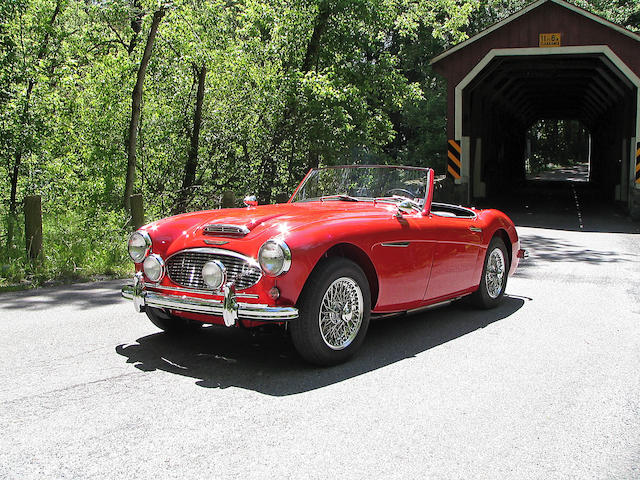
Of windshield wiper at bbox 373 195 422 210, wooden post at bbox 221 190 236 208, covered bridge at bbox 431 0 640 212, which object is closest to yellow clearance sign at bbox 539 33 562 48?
covered bridge at bbox 431 0 640 212

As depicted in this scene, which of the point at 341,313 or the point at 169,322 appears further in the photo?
the point at 169,322

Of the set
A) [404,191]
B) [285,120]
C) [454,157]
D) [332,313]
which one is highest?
[285,120]

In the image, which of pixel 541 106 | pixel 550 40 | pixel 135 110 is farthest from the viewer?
pixel 541 106

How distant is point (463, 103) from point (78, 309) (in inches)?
609

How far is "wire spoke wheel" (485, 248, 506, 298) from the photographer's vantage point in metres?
6.79

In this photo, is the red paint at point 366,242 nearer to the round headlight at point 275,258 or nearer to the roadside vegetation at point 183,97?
the round headlight at point 275,258

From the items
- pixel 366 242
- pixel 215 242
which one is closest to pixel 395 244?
pixel 366 242

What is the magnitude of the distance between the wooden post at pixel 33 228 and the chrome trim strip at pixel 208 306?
4.10 m

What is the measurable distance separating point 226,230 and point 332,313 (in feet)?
3.09

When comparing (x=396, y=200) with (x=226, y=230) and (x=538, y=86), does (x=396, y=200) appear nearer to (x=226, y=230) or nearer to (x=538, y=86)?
(x=226, y=230)

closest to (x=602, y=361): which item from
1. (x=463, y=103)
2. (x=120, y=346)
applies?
(x=120, y=346)

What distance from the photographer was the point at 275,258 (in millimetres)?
4402

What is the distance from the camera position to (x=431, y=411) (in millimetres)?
3945

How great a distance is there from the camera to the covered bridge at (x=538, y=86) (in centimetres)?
1762
